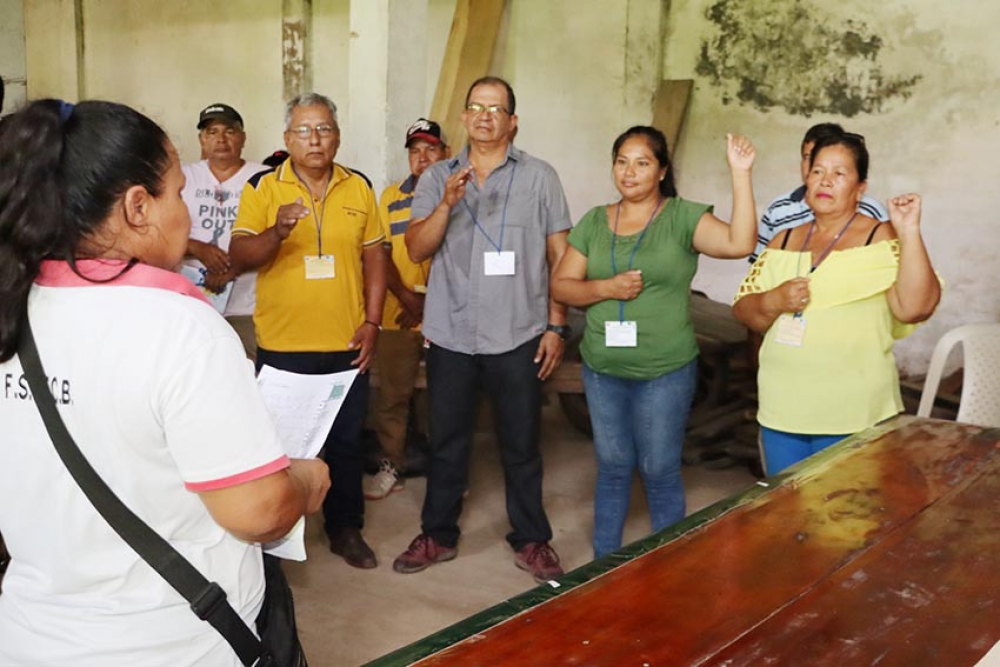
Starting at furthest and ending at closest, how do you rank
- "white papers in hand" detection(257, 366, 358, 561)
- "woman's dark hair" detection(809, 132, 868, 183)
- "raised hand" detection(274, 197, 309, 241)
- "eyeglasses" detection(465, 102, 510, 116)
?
"eyeglasses" detection(465, 102, 510, 116), "raised hand" detection(274, 197, 309, 241), "woman's dark hair" detection(809, 132, 868, 183), "white papers in hand" detection(257, 366, 358, 561)

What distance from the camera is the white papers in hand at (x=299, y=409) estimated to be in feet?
6.46

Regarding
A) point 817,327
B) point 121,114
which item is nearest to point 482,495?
point 817,327

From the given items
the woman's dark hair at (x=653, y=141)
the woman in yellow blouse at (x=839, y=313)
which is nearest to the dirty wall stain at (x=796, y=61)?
the woman's dark hair at (x=653, y=141)

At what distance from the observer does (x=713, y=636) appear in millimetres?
1379

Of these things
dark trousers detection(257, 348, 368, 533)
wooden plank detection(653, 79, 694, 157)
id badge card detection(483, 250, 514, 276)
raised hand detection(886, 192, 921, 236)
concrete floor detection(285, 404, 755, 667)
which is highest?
wooden plank detection(653, 79, 694, 157)

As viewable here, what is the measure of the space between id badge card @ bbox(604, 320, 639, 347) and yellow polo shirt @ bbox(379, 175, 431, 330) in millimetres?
1274

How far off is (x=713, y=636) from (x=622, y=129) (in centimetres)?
511

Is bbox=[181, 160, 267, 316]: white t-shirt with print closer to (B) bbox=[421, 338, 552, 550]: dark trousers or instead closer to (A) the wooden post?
(B) bbox=[421, 338, 552, 550]: dark trousers

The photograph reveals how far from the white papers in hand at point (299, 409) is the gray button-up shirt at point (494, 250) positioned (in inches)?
48.6

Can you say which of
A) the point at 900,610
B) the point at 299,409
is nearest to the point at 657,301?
the point at 299,409

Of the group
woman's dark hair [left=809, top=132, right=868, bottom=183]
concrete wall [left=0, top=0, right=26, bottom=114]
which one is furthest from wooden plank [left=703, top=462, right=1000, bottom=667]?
concrete wall [left=0, top=0, right=26, bottom=114]

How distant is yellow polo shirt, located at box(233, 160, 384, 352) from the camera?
3271mm

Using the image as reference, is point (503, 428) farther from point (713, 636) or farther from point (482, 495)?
point (713, 636)

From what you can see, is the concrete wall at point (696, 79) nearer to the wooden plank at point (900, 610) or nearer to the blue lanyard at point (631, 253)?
the blue lanyard at point (631, 253)
